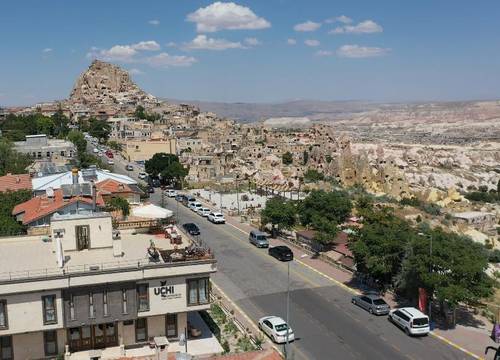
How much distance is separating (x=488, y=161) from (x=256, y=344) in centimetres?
16170

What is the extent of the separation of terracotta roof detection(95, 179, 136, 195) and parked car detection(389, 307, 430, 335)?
24.3m

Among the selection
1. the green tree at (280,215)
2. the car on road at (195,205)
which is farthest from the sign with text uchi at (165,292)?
the car on road at (195,205)

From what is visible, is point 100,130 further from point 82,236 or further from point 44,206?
point 82,236

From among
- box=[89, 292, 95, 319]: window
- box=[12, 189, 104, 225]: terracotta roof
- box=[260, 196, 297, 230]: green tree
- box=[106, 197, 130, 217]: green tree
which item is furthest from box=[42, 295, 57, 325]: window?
box=[260, 196, 297, 230]: green tree

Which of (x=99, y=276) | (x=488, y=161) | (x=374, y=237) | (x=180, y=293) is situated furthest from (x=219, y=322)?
(x=488, y=161)

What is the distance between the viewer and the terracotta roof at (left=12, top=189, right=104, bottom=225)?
109 ft

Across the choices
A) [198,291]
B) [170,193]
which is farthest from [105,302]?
[170,193]

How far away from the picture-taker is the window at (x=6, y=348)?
74.4 ft

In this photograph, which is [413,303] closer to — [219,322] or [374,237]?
[374,237]

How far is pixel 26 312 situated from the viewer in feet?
72.4

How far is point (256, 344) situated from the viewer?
26016 millimetres

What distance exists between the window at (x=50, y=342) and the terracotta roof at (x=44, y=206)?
11.0 m

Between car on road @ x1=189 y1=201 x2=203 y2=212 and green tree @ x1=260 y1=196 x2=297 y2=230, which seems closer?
green tree @ x1=260 y1=196 x2=297 y2=230

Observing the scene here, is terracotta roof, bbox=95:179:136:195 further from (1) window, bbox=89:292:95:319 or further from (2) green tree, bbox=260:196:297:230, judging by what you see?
(1) window, bbox=89:292:95:319
